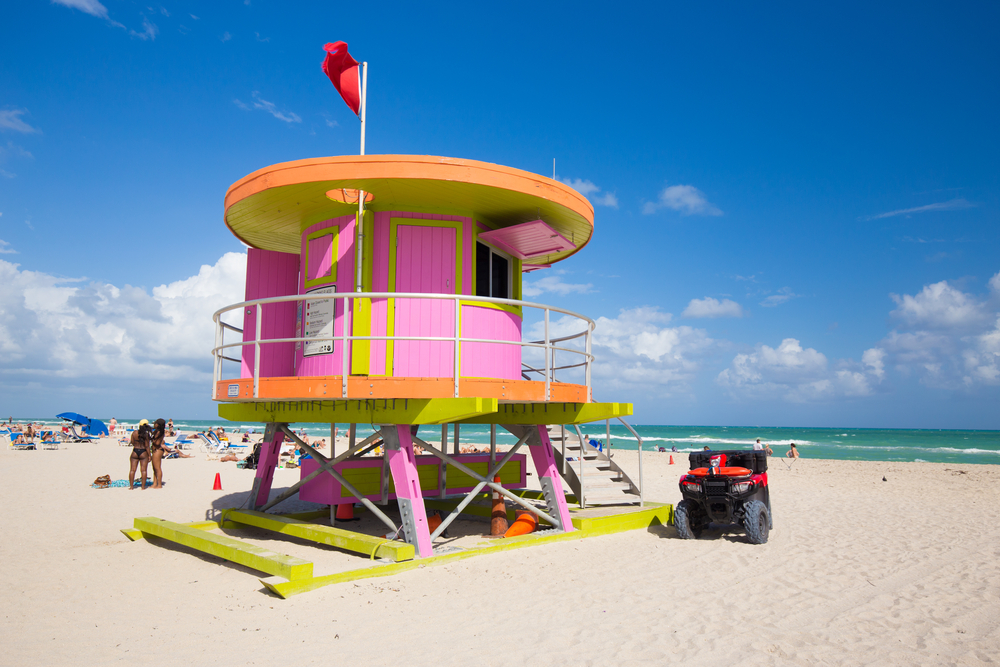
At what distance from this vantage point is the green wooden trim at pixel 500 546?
700 centimetres

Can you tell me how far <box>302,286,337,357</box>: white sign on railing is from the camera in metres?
9.42

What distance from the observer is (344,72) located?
10.5 metres

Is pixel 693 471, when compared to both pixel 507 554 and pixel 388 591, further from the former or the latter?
pixel 388 591

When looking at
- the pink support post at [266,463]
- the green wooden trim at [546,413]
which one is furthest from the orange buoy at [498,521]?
the pink support post at [266,463]

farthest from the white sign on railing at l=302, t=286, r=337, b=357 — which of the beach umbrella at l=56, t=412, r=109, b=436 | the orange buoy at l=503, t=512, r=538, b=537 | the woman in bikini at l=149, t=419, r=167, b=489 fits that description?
the beach umbrella at l=56, t=412, r=109, b=436

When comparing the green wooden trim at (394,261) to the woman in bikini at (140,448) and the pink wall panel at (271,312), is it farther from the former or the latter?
the woman in bikini at (140,448)

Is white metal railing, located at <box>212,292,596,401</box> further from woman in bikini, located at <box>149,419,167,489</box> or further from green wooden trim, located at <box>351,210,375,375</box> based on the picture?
woman in bikini, located at <box>149,419,167,489</box>

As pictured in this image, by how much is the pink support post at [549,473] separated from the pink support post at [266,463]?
463 cm

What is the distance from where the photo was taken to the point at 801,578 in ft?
26.2

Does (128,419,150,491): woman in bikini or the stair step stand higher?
A: (128,419,150,491): woman in bikini

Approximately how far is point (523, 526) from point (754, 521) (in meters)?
3.70

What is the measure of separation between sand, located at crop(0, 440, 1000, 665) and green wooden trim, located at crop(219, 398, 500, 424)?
193 cm

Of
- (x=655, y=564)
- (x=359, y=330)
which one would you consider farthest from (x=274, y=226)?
(x=655, y=564)

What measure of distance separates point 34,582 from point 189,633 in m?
3.52
